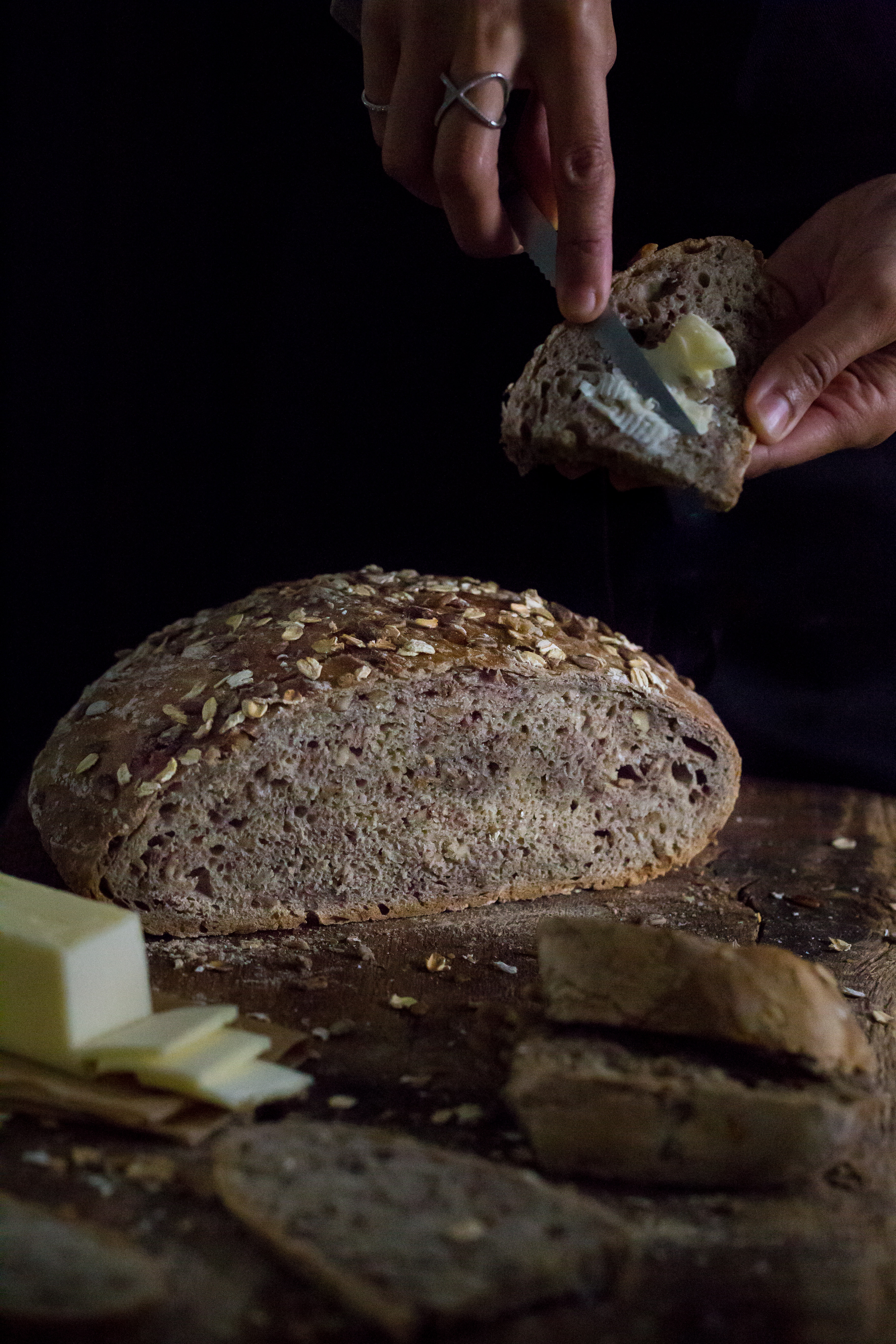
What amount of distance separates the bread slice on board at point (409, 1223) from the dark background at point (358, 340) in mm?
2140

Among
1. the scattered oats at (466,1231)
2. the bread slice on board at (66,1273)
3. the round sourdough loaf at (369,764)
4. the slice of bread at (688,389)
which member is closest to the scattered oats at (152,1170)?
the bread slice on board at (66,1273)

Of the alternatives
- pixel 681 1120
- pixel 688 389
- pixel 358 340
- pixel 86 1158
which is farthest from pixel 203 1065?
pixel 358 340

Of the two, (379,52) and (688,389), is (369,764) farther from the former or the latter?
(379,52)

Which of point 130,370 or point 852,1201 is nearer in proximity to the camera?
point 852,1201

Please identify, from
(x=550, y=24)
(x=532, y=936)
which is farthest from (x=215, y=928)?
(x=550, y=24)

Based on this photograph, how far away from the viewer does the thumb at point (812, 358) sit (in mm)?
2475

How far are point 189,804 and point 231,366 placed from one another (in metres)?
1.94

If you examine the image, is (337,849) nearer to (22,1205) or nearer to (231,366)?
(22,1205)

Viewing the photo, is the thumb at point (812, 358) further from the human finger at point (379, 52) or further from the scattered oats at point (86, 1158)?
the scattered oats at point (86, 1158)

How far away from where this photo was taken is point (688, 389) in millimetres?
A: 2453

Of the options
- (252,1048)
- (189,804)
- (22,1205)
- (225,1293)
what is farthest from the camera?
(189,804)

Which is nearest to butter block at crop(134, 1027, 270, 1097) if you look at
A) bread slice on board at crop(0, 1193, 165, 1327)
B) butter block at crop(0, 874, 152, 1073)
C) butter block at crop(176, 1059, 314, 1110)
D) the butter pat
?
butter block at crop(176, 1059, 314, 1110)

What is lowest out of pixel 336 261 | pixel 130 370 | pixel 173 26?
pixel 130 370

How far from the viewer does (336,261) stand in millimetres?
3564
